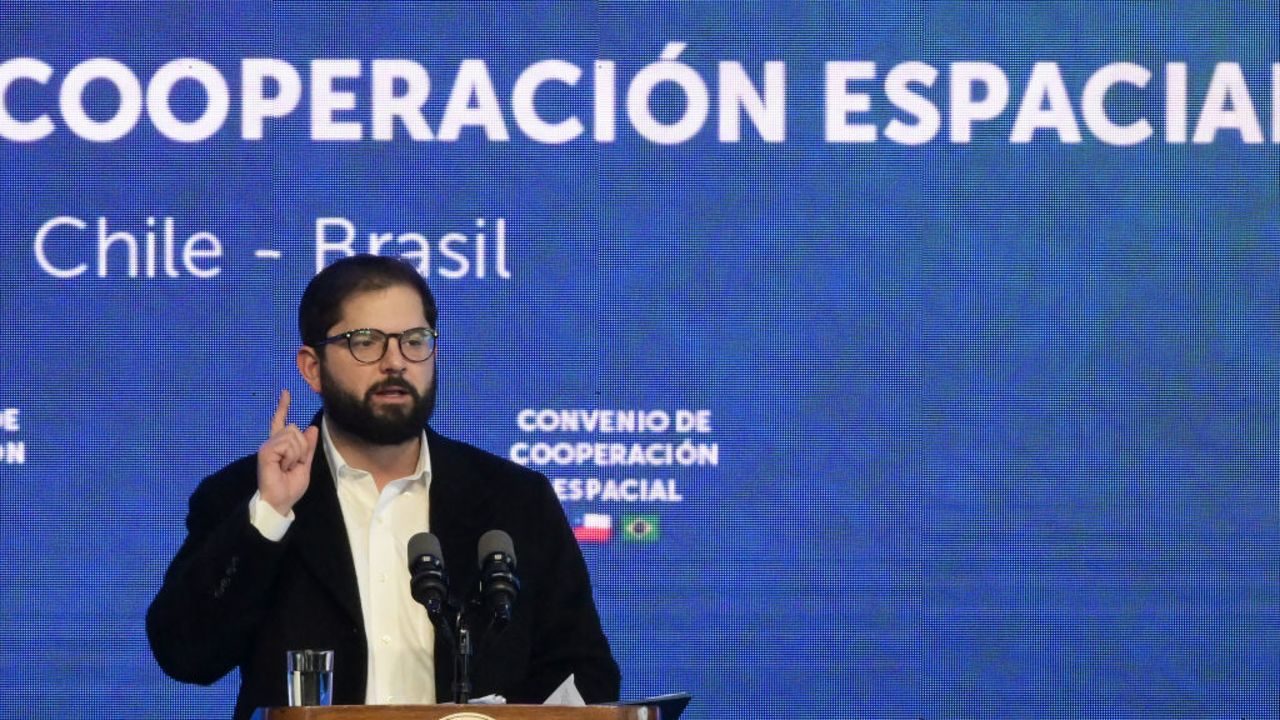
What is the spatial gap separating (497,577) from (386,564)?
566 mm

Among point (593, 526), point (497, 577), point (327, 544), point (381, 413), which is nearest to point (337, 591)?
point (327, 544)

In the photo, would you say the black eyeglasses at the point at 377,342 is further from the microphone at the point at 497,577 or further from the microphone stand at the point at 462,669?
the microphone stand at the point at 462,669

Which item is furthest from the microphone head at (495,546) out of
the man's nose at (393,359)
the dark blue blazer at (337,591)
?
the man's nose at (393,359)

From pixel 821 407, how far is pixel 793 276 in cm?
34

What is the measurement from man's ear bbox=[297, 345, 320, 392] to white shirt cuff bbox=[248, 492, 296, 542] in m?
0.30

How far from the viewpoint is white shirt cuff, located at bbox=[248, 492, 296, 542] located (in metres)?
3.07

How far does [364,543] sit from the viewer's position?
327cm

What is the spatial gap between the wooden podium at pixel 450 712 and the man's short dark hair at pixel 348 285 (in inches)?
37.1

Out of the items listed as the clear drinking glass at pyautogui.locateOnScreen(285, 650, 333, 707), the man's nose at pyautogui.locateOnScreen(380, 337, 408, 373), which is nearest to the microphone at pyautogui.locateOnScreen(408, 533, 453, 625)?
the clear drinking glass at pyautogui.locateOnScreen(285, 650, 333, 707)

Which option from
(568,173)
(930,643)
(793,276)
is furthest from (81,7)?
(930,643)

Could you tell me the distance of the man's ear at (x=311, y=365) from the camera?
3316mm

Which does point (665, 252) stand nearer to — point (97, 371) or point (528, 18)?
point (528, 18)

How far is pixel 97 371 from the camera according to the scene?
4797 millimetres

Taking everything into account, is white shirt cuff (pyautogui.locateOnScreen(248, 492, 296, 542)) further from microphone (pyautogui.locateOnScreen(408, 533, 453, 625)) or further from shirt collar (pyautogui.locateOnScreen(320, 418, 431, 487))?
microphone (pyautogui.locateOnScreen(408, 533, 453, 625))
